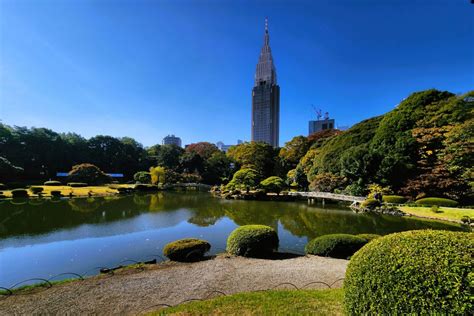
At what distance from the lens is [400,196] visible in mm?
19281

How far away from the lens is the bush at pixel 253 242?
7.93 meters

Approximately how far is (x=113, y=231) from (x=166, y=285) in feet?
26.7

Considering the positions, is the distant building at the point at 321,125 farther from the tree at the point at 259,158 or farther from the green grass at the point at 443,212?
the green grass at the point at 443,212

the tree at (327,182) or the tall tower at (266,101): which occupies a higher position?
the tall tower at (266,101)

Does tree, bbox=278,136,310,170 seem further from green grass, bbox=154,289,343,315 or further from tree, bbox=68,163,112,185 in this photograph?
green grass, bbox=154,289,343,315

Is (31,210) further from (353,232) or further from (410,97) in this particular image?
(410,97)

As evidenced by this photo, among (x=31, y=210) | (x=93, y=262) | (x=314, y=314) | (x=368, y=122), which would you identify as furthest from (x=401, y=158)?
(x=31, y=210)

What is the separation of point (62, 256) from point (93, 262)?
5.42ft

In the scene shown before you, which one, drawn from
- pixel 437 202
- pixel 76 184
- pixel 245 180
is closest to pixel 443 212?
pixel 437 202

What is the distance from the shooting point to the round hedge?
2.06m

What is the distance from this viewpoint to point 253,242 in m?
7.92

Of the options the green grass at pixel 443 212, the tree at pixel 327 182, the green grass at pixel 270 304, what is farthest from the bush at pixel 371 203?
the green grass at pixel 270 304

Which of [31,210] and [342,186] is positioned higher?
[342,186]

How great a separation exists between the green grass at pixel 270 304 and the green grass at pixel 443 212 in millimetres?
14276
